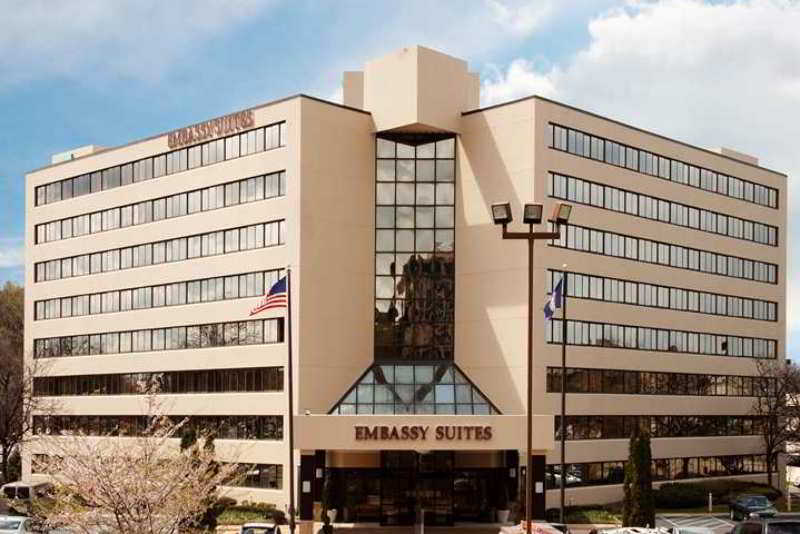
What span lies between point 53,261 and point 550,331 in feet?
135

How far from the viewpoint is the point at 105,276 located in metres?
81.8

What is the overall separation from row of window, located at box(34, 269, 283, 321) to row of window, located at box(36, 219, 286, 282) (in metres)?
1.74

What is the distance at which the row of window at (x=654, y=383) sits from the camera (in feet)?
232

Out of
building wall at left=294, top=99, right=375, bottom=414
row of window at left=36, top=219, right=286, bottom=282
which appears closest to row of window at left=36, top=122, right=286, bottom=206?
building wall at left=294, top=99, right=375, bottom=414

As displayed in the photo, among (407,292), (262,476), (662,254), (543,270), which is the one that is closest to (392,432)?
(407,292)

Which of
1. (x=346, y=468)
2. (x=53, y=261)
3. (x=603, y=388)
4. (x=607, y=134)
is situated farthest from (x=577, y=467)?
(x=53, y=261)

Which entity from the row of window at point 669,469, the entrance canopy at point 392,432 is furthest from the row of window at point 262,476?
the row of window at point 669,469

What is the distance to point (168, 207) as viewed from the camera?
251 feet

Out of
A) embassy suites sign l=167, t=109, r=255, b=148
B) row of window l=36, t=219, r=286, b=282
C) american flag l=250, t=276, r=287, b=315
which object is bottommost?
american flag l=250, t=276, r=287, b=315

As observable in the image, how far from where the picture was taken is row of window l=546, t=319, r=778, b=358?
7081 centimetres

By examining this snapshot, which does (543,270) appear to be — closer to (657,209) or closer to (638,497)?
(657,209)

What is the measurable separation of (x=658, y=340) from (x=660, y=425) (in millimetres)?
5925

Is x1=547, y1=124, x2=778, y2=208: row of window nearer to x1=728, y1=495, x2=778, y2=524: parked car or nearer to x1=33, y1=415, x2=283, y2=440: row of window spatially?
x1=728, y1=495, x2=778, y2=524: parked car

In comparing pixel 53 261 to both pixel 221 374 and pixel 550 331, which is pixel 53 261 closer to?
pixel 221 374
